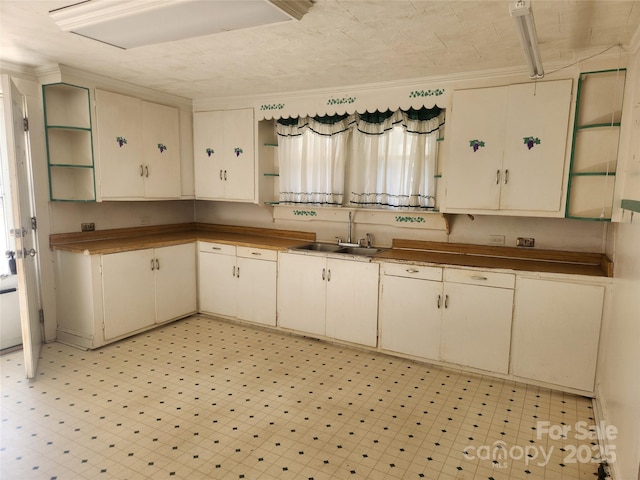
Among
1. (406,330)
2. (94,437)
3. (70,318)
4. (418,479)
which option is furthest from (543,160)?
(70,318)

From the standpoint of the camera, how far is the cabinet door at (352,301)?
144 inches

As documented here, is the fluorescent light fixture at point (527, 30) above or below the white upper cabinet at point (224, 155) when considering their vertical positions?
above

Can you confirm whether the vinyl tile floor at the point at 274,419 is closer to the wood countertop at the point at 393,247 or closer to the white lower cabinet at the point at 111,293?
the white lower cabinet at the point at 111,293

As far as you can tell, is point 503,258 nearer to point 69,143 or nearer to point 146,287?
point 146,287

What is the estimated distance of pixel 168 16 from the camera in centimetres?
230

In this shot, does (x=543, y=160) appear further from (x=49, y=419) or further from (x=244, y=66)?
(x=49, y=419)

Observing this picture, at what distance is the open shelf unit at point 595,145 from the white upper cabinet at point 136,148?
3.88 m

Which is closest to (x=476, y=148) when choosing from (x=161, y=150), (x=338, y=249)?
(x=338, y=249)

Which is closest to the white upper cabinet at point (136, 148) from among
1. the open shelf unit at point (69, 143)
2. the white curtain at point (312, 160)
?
the open shelf unit at point (69, 143)

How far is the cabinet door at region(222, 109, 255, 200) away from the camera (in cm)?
446

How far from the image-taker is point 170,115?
Result: 14.8 feet

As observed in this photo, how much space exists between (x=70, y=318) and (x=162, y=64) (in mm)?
2453

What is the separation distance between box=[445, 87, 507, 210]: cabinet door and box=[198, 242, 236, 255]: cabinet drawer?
2280mm

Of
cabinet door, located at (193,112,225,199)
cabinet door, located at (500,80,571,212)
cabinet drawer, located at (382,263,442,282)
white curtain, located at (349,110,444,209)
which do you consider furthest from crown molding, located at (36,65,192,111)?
cabinet door, located at (500,80,571,212)
